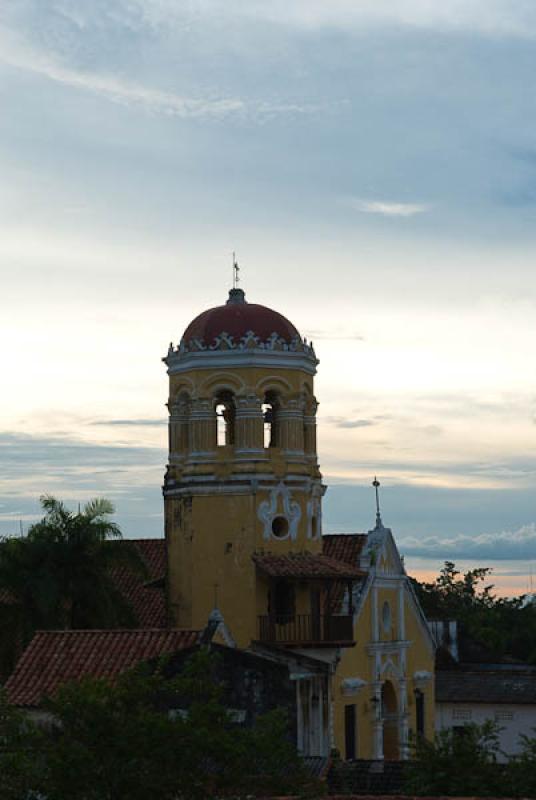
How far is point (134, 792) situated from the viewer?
75.0 ft

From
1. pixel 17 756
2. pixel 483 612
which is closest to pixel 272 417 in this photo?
pixel 17 756

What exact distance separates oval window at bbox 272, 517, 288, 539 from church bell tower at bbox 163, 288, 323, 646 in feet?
0.09

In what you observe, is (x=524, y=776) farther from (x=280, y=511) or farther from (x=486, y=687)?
(x=486, y=687)

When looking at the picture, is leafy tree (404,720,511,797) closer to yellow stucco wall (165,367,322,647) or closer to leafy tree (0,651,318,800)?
leafy tree (0,651,318,800)

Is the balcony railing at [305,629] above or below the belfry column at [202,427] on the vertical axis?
below

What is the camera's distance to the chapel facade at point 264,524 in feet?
145

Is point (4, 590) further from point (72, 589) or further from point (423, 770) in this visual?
point (423, 770)

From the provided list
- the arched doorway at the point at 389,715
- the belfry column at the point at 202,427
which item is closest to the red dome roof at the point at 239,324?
the belfry column at the point at 202,427

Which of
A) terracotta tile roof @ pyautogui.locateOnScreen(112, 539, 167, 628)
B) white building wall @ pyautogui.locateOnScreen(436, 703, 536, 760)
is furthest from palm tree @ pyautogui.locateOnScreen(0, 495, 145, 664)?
white building wall @ pyautogui.locateOnScreen(436, 703, 536, 760)

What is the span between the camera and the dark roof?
58.7 meters

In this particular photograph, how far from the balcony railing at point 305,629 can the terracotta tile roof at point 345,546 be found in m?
3.44

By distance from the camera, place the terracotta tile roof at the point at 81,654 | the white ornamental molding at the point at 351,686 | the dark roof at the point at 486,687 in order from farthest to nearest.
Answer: the dark roof at the point at 486,687 → the white ornamental molding at the point at 351,686 → the terracotta tile roof at the point at 81,654

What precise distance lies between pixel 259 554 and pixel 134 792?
860 inches

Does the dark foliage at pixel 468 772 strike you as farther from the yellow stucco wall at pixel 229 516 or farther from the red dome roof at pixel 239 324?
the red dome roof at pixel 239 324
